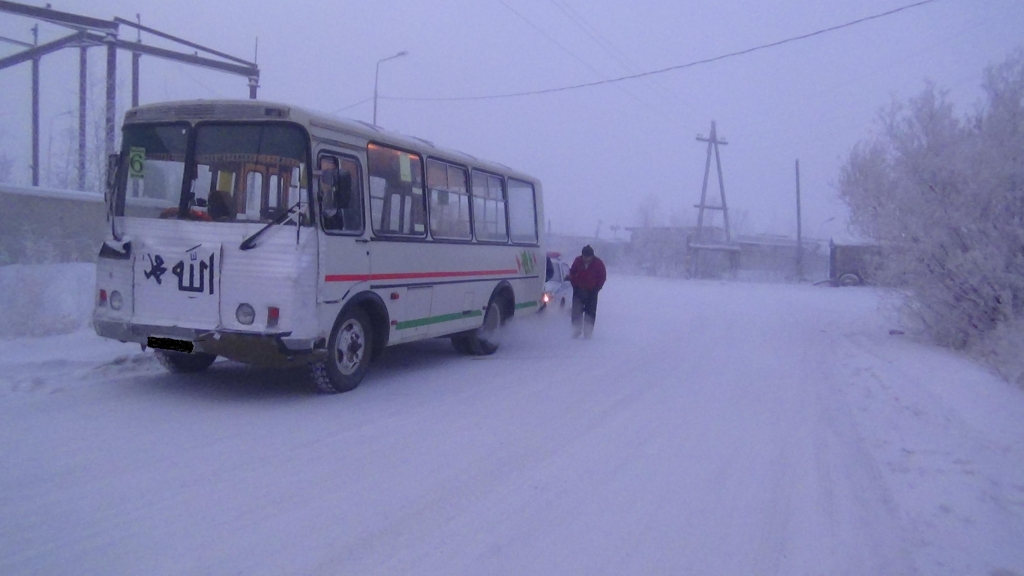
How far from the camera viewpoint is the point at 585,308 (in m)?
15.5

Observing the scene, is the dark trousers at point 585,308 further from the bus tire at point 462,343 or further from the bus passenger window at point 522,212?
the bus tire at point 462,343

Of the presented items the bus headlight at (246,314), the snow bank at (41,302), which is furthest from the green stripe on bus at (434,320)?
the snow bank at (41,302)

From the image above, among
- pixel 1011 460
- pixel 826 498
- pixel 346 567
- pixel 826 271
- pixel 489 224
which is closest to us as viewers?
pixel 346 567

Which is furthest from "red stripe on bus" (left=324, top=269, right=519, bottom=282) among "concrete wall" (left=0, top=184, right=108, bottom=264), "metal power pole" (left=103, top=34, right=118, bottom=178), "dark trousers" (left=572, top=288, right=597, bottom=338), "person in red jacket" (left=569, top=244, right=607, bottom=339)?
"metal power pole" (left=103, top=34, right=118, bottom=178)

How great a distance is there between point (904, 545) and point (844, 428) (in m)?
3.42

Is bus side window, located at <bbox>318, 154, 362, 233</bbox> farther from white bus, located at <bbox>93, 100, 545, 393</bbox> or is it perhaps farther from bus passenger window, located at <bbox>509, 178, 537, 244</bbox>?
bus passenger window, located at <bbox>509, 178, 537, 244</bbox>

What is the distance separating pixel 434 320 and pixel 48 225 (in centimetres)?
1125

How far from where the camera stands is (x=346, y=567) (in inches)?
160

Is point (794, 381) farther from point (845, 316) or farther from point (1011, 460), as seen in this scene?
point (845, 316)

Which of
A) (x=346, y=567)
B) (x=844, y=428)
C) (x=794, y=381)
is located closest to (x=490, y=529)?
(x=346, y=567)

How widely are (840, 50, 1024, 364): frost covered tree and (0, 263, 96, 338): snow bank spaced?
1386cm

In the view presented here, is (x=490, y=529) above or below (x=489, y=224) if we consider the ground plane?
below

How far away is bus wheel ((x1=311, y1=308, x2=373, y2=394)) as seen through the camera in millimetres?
8312

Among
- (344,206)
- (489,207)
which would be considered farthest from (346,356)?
(489,207)
